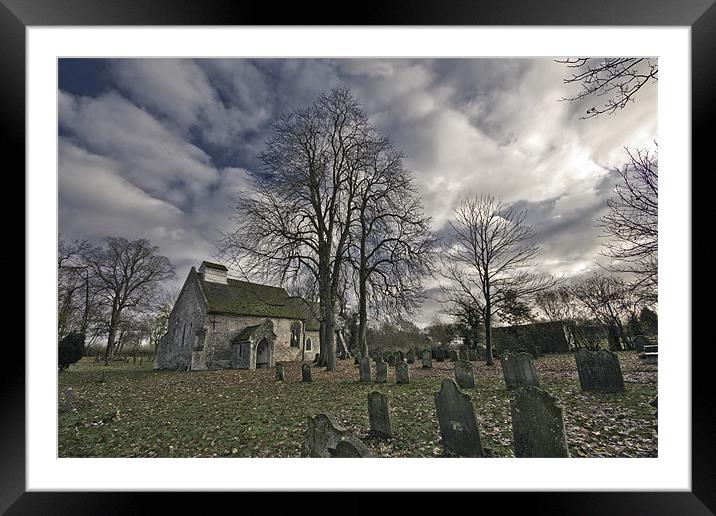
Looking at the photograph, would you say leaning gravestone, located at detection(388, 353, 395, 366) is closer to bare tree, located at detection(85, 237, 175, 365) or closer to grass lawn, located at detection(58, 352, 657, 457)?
grass lawn, located at detection(58, 352, 657, 457)

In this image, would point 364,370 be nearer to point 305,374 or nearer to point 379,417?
point 305,374

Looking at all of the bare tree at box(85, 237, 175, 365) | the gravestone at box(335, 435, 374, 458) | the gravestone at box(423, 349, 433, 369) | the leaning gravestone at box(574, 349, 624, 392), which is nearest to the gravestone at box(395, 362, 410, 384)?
the gravestone at box(423, 349, 433, 369)

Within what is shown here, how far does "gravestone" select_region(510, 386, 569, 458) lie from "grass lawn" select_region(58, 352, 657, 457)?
41 cm

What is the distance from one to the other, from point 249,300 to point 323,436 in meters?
6.71

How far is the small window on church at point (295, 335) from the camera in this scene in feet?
34.2

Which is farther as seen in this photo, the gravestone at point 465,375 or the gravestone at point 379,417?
the gravestone at point 465,375

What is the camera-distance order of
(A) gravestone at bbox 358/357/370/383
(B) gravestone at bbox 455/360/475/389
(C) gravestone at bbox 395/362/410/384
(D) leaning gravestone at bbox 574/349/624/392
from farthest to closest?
(A) gravestone at bbox 358/357/370/383 < (C) gravestone at bbox 395/362/410/384 < (B) gravestone at bbox 455/360/475/389 < (D) leaning gravestone at bbox 574/349/624/392

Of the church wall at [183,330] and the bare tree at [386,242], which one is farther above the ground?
the bare tree at [386,242]

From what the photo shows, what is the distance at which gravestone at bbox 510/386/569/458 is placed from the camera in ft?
6.69

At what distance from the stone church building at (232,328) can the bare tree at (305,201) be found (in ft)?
2.64

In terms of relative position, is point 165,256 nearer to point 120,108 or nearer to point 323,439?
point 120,108

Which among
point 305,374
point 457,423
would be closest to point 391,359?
point 305,374

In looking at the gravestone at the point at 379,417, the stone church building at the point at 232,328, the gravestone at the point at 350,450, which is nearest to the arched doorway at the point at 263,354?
the stone church building at the point at 232,328
